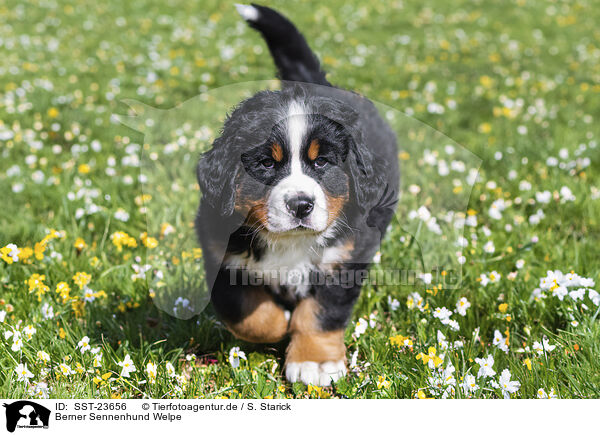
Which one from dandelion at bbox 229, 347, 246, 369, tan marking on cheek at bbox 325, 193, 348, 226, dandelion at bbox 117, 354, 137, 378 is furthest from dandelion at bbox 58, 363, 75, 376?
tan marking on cheek at bbox 325, 193, 348, 226

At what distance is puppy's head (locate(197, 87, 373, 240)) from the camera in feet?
5.73

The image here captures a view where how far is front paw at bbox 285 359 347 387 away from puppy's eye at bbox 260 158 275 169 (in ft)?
2.82

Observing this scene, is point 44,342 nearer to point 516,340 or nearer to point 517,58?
point 516,340

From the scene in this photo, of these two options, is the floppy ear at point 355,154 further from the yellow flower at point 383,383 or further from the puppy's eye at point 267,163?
the yellow flower at point 383,383

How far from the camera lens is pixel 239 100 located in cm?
196

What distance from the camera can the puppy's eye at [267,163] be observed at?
5.81 ft

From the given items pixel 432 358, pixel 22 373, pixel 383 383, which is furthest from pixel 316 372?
pixel 22 373

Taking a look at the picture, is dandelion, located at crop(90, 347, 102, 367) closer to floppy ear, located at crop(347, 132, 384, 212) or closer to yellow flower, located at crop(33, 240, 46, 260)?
yellow flower, located at crop(33, 240, 46, 260)

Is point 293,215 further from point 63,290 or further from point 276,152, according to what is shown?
point 63,290

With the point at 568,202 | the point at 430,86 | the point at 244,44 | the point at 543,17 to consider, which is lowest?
the point at 568,202
